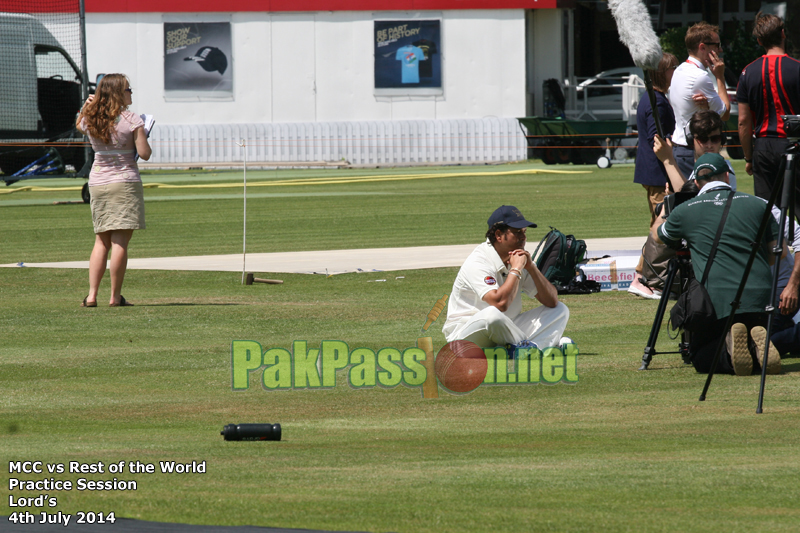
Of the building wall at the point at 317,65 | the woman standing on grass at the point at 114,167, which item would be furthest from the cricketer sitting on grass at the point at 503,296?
the building wall at the point at 317,65

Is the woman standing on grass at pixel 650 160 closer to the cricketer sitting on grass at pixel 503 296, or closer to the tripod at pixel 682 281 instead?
the tripod at pixel 682 281

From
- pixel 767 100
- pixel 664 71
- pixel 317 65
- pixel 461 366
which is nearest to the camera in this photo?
pixel 461 366

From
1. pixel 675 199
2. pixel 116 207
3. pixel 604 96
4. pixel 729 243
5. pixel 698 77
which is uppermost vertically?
pixel 604 96

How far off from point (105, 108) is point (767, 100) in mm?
5401

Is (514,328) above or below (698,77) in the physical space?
Answer: below

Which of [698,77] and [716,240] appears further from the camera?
[698,77]

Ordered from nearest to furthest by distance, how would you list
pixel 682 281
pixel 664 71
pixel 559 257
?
pixel 682 281, pixel 664 71, pixel 559 257

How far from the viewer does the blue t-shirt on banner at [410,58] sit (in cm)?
3994

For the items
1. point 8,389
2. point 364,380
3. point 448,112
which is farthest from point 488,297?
point 448,112

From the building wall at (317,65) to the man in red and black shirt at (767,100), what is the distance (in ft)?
102

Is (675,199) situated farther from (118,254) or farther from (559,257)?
(118,254)

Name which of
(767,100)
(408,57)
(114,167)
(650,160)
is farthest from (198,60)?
(767,100)

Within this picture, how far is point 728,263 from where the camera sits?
7.42 metres

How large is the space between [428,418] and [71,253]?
1060 centimetres
